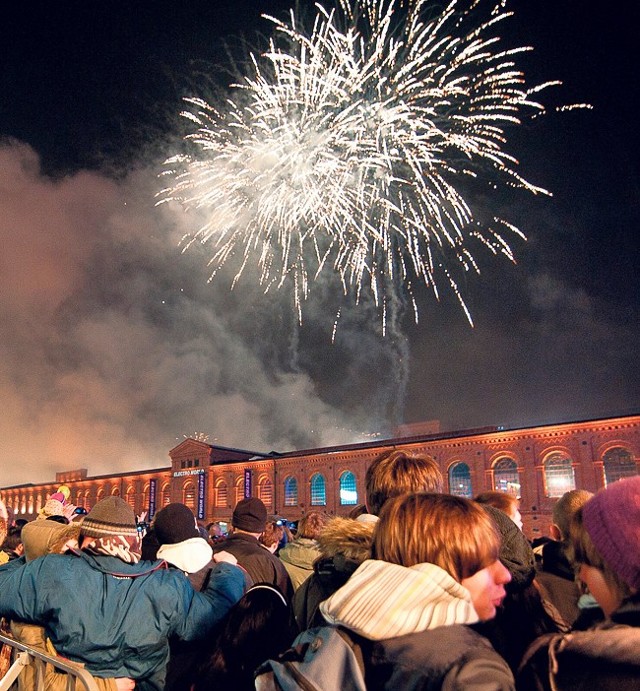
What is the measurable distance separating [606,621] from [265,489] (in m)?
47.1

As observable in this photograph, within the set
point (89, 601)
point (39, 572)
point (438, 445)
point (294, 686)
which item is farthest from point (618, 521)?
point (438, 445)

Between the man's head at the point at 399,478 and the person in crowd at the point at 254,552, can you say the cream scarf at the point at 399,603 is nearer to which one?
the man's head at the point at 399,478

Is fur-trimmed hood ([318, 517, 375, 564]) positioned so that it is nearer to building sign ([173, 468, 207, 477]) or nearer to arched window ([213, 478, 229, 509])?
arched window ([213, 478, 229, 509])

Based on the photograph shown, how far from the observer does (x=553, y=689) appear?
1.59 metres

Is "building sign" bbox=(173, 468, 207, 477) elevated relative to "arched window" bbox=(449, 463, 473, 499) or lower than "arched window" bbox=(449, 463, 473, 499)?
elevated

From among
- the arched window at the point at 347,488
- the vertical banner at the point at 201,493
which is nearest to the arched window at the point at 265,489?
the vertical banner at the point at 201,493

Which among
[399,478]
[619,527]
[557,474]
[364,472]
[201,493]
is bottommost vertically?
[619,527]

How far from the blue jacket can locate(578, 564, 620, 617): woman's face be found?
2207mm

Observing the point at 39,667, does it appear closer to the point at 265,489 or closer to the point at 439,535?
the point at 439,535

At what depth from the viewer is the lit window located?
4884cm

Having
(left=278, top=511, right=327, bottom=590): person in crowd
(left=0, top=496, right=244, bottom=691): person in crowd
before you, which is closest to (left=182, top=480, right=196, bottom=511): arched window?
(left=278, top=511, right=327, bottom=590): person in crowd

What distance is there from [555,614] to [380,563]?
1.64 m

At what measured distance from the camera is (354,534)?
2.51 metres

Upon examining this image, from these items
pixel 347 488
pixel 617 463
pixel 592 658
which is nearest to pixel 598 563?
pixel 592 658
